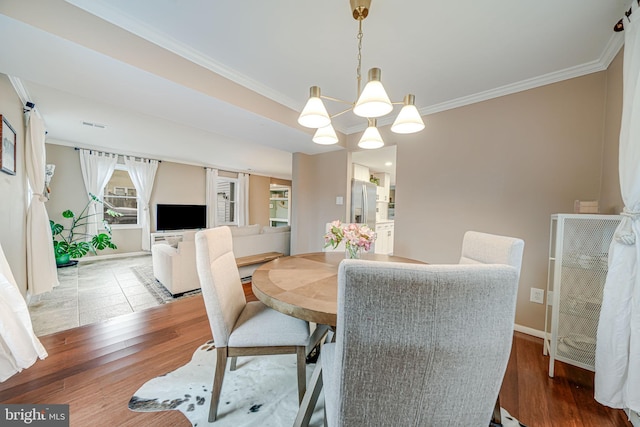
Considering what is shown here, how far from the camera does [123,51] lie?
147 centimetres

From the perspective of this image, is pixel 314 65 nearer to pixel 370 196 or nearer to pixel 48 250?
pixel 370 196

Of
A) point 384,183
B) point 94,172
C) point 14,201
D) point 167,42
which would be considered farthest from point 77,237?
point 384,183

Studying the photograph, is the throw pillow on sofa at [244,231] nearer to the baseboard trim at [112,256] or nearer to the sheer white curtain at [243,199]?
the baseboard trim at [112,256]

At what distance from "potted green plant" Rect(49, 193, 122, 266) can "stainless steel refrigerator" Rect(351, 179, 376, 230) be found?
4434 millimetres

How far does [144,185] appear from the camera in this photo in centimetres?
510

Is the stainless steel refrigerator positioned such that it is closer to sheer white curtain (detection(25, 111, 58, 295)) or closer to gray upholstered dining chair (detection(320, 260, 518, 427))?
gray upholstered dining chair (detection(320, 260, 518, 427))

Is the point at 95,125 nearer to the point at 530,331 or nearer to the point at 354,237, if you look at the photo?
the point at 354,237

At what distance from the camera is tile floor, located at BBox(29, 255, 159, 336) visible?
217 centimetres

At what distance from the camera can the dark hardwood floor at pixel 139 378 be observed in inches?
48.2

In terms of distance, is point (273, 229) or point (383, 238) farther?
point (383, 238)

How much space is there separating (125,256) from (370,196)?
5324 mm

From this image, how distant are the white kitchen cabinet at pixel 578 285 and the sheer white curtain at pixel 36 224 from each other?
15.4 ft

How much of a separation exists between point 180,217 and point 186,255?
332 centimetres

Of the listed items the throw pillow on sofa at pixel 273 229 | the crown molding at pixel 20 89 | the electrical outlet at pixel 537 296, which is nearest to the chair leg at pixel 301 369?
the electrical outlet at pixel 537 296
